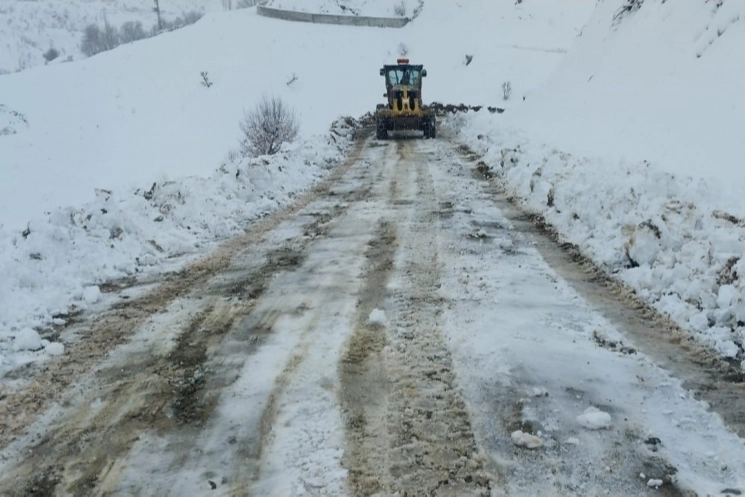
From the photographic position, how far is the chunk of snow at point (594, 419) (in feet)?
12.4

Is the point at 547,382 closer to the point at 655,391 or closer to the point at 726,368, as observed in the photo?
the point at 655,391

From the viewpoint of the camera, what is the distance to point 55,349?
5.15 meters

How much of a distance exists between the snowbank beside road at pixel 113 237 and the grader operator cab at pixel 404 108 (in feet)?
37.9

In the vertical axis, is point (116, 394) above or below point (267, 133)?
below

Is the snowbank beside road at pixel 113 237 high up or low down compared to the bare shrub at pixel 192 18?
down

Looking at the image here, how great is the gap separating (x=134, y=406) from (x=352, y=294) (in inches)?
101

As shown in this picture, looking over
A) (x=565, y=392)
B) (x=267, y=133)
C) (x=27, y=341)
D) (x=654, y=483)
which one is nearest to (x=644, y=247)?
(x=565, y=392)

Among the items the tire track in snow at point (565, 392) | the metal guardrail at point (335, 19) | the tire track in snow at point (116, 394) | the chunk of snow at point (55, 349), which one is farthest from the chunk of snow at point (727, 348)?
the metal guardrail at point (335, 19)

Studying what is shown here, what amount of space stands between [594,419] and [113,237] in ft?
20.8

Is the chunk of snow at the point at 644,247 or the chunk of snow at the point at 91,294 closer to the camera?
the chunk of snow at the point at 91,294

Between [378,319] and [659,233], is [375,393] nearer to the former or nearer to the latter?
[378,319]

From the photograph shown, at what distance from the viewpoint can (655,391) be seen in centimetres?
424

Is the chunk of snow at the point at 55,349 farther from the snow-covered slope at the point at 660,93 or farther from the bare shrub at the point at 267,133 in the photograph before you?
the bare shrub at the point at 267,133

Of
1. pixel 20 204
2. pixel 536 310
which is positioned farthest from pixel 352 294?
pixel 20 204
